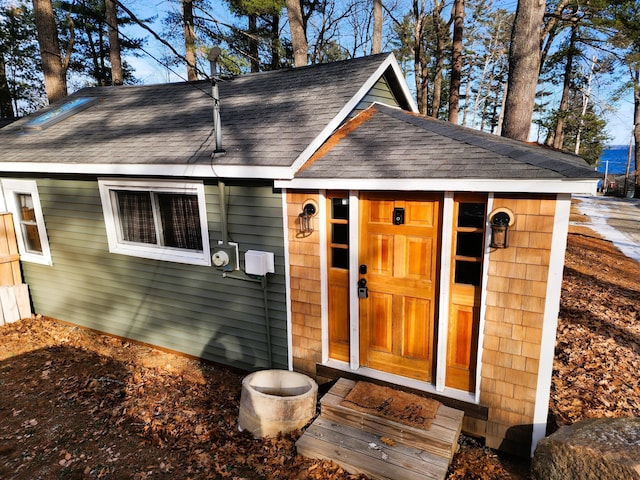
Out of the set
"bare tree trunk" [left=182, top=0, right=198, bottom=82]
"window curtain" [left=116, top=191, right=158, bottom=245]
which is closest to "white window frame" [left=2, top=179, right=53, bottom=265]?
"window curtain" [left=116, top=191, right=158, bottom=245]

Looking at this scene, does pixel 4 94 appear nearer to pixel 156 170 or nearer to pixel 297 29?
pixel 297 29

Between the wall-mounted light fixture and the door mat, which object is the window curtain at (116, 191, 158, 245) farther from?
the door mat

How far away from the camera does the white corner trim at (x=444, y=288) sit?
3.68 meters

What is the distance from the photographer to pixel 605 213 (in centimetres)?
1706

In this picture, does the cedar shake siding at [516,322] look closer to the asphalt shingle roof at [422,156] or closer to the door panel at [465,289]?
the door panel at [465,289]

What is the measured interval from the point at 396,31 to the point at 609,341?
23.5 metres

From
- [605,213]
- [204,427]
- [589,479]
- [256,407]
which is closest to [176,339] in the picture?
[204,427]

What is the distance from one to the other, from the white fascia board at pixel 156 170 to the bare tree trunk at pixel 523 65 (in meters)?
5.42

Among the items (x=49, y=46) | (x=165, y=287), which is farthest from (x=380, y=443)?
(x=49, y=46)

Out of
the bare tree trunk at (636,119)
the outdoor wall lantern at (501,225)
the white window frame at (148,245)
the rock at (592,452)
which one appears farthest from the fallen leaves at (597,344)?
the bare tree trunk at (636,119)

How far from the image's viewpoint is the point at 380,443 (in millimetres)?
3494

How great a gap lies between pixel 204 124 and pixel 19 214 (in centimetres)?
397

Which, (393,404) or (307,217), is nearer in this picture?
(393,404)

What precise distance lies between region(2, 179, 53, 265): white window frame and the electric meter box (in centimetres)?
424
